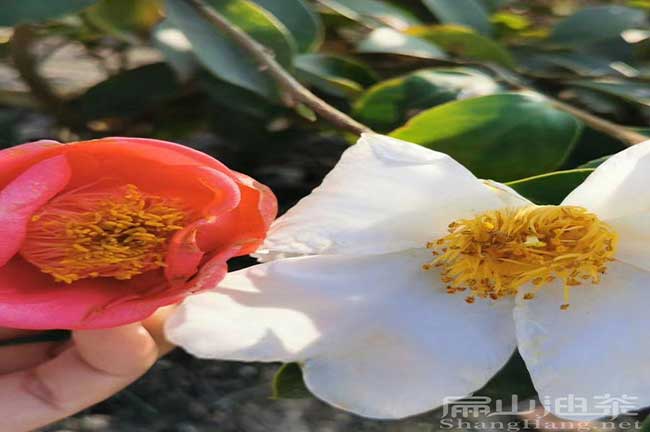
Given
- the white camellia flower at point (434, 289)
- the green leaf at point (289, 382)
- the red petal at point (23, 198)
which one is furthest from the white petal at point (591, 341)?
the red petal at point (23, 198)

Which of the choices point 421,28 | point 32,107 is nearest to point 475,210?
point 421,28

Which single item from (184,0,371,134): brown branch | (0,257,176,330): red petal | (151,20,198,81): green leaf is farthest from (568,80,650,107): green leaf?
(0,257,176,330): red petal

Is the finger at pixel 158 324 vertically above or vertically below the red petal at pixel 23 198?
below

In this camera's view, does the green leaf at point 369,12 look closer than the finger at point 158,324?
No

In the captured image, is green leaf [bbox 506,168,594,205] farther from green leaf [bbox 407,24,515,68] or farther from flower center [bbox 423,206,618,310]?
green leaf [bbox 407,24,515,68]

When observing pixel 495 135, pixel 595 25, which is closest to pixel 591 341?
pixel 495 135

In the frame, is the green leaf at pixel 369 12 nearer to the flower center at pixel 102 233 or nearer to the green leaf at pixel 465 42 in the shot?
the green leaf at pixel 465 42

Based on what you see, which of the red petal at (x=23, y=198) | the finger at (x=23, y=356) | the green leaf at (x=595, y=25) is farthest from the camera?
the green leaf at (x=595, y=25)
